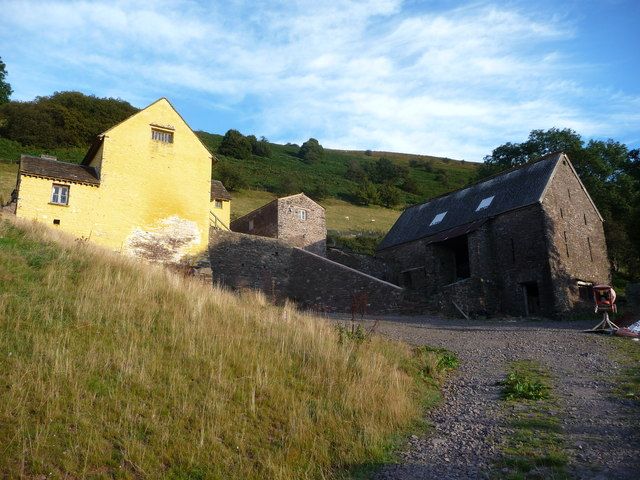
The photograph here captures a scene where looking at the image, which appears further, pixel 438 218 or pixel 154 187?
pixel 438 218

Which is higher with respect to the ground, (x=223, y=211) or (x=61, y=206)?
(x=223, y=211)

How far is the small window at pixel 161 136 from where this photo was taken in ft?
78.3

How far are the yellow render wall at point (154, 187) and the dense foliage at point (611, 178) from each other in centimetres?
2743

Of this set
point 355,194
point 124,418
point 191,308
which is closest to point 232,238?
point 191,308

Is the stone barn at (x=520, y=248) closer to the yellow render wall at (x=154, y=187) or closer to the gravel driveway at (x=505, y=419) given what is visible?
the yellow render wall at (x=154, y=187)

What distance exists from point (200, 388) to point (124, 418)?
118cm

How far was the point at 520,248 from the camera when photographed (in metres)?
25.1

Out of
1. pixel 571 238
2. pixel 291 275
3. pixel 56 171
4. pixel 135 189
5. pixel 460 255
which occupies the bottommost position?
pixel 291 275

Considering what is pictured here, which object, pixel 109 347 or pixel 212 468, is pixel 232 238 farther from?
pixel 212 468

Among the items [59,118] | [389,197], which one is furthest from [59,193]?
[389,197]

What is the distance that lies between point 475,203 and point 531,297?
736 cm

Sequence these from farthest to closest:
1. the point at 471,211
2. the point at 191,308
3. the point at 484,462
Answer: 1. the point at 471,211
2. the point at 191,308
3. the point at 484,462

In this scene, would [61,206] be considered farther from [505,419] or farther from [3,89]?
[3,89]

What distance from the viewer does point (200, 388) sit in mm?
6738
